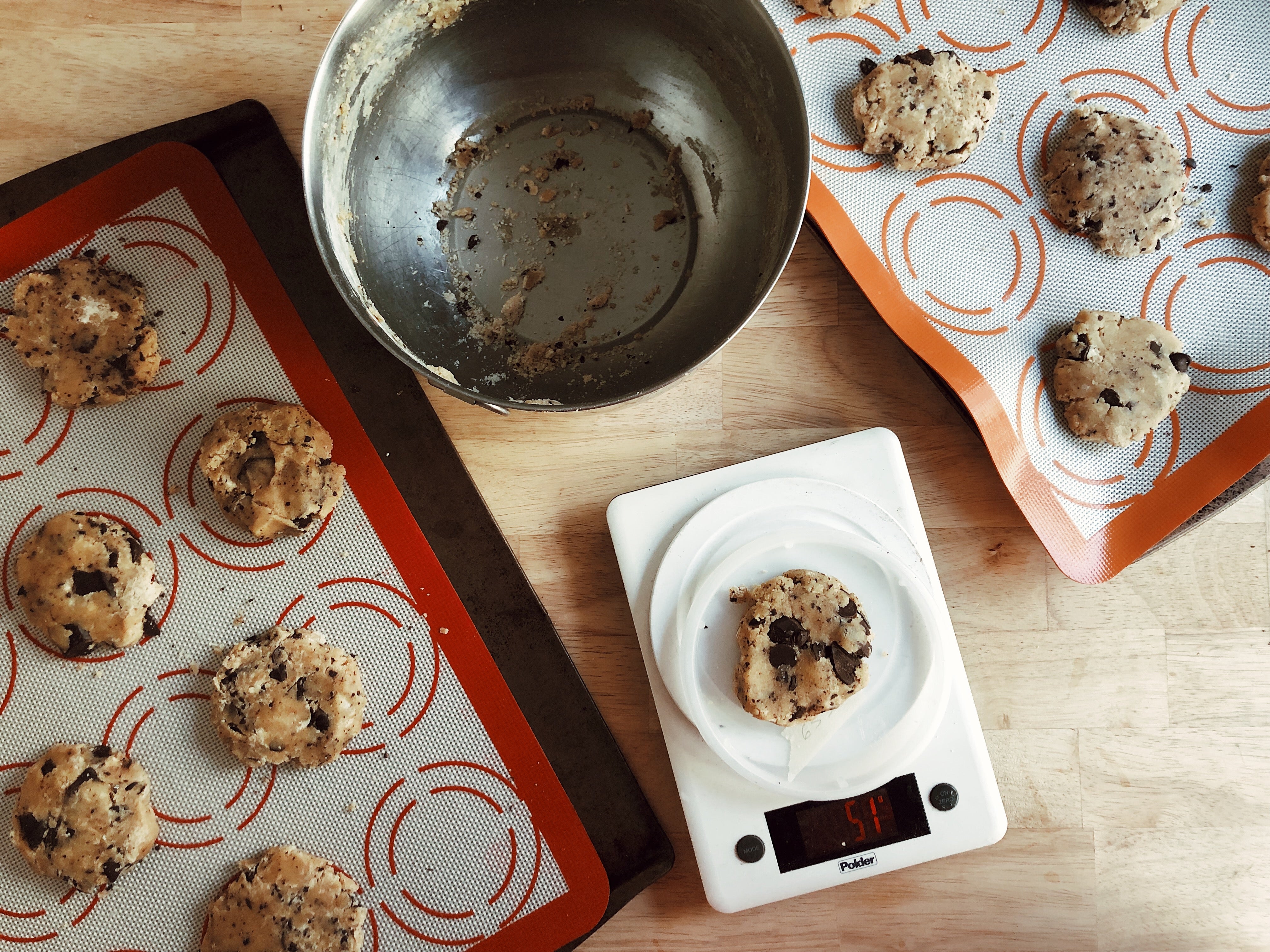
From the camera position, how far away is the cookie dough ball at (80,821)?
0.81 meters

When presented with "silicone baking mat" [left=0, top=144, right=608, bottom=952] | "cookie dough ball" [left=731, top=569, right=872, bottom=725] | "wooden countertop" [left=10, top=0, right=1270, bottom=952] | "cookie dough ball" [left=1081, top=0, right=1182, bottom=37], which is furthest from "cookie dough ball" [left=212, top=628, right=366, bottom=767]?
"cookie dough ball" [left=1081, top=0, right=1182, bottom=37]

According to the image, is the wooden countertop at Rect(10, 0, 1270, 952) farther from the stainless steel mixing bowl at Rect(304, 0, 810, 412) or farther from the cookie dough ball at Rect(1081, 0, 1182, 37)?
the cookie dough ball at Rect(1081, 0, 1182, 37)

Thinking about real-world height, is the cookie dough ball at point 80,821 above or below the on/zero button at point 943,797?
above

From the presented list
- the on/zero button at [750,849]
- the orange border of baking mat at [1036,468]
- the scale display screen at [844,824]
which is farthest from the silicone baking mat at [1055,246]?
the on/zero button at [750,849]

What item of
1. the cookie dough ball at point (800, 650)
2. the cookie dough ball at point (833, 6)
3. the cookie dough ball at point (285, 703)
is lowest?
the cookie dough ball at point (800, 650)

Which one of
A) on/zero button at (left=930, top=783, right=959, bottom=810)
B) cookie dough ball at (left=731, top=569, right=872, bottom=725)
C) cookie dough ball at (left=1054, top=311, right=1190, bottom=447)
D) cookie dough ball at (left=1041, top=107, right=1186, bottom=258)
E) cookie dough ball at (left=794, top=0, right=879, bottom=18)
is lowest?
on/zero button at (left=930, top=783, right=959, bottom=810)

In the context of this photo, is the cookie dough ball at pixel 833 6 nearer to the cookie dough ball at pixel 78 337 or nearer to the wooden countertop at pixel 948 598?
the wooden countertop at pixel 948 598

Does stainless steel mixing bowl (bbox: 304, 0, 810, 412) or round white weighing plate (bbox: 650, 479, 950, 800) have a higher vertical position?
stainless steel mixing bowl (bbox: 304, 0, 810, 412)

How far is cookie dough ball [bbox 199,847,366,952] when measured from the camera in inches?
32.1

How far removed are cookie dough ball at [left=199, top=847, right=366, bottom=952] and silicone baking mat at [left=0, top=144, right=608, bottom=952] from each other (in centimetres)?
2

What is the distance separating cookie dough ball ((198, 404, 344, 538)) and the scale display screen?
0.57 metres

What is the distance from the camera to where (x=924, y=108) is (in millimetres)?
852

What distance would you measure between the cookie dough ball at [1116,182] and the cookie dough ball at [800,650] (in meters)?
0.47

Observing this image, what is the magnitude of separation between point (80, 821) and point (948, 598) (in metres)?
0.91
